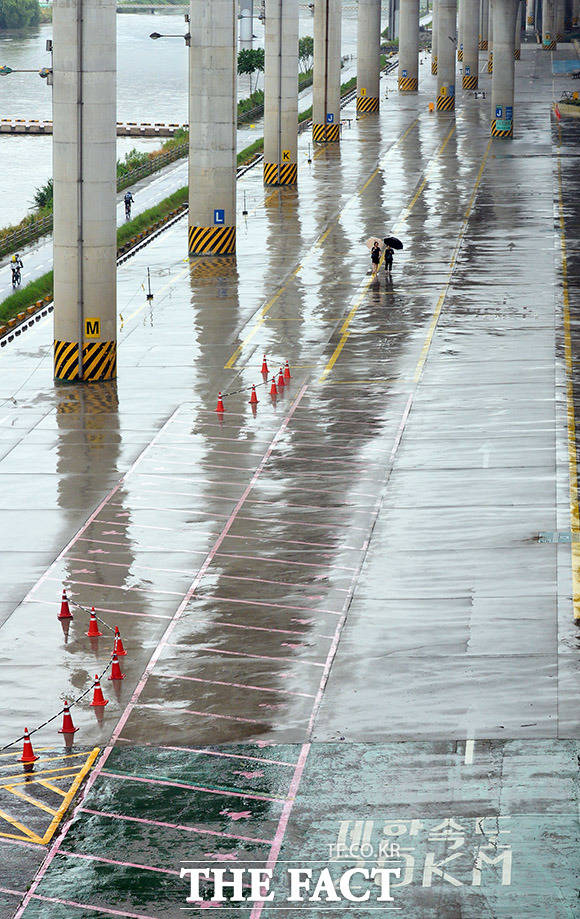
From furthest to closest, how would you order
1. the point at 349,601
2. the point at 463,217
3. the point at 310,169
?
1. the point at 310,169
2. the point at 463,217
3. the point at 349,601

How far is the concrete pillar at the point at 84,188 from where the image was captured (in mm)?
43969

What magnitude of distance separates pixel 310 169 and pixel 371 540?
65083mm

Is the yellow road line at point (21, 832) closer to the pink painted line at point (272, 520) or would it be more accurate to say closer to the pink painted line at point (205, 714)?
the pink painted line at point (205, 714)

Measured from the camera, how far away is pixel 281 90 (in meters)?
84.2

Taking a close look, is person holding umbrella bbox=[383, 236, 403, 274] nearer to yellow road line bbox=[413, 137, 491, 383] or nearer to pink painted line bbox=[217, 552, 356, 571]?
yellow road line bbox=[413, 137, 491, 383]

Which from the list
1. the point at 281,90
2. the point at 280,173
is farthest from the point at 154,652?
the point at 280,173

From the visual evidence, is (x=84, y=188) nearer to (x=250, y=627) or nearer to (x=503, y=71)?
(x=250, y=627)

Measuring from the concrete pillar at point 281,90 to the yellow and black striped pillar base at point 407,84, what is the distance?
65.1m

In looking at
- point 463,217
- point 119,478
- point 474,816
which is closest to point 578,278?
point 463,217

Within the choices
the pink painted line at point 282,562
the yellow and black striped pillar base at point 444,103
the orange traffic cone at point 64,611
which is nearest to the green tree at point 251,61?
the yellow and black striped pillar base at point 444,103

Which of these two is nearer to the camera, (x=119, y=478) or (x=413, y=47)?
(x=119, y=478)

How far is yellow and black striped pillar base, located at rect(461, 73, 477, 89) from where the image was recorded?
151m

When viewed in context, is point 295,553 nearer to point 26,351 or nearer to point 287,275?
point 26,351

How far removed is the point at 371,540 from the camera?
32656mm
